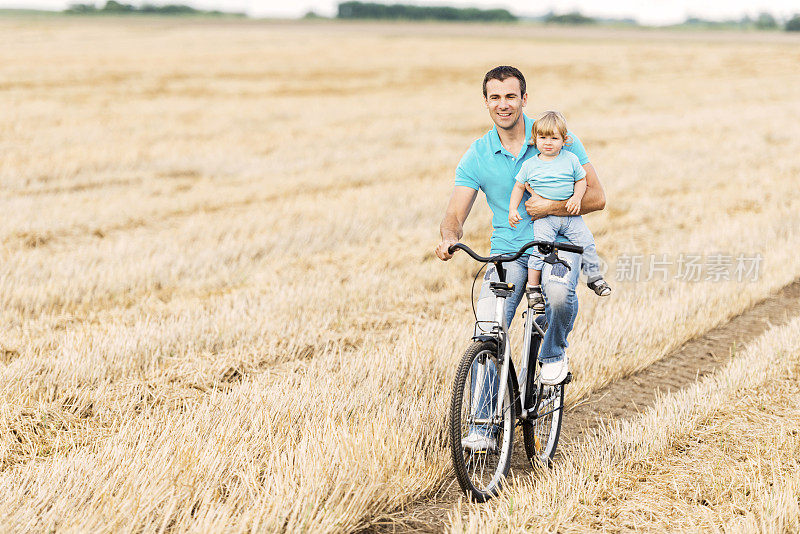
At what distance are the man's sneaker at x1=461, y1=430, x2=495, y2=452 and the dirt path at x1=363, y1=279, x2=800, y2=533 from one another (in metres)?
0.33

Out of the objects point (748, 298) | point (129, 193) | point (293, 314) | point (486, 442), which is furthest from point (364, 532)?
point (129, 193)

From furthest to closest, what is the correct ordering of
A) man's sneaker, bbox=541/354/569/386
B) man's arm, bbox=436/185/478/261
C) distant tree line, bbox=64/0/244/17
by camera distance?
distant tree line, bbox=64/0/244/17 < man's sneaker, bbox=541/354/569/386 < man's arm, bbox=436/185/478/261

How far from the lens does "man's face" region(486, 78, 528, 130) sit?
4.27m

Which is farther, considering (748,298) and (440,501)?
(748,298)

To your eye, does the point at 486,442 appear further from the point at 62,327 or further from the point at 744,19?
the point at 744,19

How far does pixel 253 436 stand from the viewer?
15.8 feet

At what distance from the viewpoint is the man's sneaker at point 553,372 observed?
182 inches

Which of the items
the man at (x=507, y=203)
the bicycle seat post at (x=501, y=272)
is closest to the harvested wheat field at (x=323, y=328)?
the man at (x=507, y=203)

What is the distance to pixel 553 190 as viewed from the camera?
14.0 feet

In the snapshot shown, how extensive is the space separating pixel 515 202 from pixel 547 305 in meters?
0.60

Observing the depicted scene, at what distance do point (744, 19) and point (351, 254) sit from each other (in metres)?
157

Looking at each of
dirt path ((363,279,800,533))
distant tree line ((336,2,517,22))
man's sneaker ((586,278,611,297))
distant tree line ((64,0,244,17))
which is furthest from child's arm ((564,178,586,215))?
distant tree line ((64,0,244,17))

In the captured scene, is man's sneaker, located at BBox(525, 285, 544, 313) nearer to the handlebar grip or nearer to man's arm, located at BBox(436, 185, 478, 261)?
the handlebar grip

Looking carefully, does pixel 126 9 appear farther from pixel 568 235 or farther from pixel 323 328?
pixel 568 235
